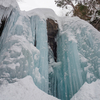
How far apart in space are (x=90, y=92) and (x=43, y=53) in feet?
8.08

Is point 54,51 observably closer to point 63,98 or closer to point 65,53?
point 65,53

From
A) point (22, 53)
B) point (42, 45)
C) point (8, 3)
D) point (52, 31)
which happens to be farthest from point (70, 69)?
point (8, 3)

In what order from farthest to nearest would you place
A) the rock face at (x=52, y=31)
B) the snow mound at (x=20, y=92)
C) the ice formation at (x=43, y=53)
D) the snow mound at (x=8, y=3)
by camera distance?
the rock face at (x=52, y=31)
the snow mound at (x=8, y=3)
the ice formation at (x=43, y=53)
the snow mound at (x=20, y=92)

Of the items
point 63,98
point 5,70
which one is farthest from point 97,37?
point 5,70

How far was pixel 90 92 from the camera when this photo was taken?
2.94 metres

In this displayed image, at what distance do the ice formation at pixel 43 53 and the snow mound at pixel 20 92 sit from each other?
0.63 feet

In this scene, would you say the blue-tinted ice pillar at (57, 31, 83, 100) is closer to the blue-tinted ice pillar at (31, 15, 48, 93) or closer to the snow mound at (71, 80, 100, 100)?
the snow mound at (71, 80, 100, 100)

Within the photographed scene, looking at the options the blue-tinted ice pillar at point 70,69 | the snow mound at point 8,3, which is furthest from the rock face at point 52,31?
the snow mound at point 8,3

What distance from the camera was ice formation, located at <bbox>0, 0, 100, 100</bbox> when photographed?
118 inches

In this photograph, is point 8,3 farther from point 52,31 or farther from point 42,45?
point 52,31

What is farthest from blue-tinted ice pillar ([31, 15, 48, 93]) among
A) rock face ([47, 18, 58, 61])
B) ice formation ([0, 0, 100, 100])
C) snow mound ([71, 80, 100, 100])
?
snow mound ([71, 80, 100, 100])

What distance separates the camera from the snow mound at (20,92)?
203cm

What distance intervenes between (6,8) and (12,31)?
1.67 meters

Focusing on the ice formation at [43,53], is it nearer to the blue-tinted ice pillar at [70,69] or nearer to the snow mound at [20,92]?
the blue-tinted ice pillar at [70,69]
